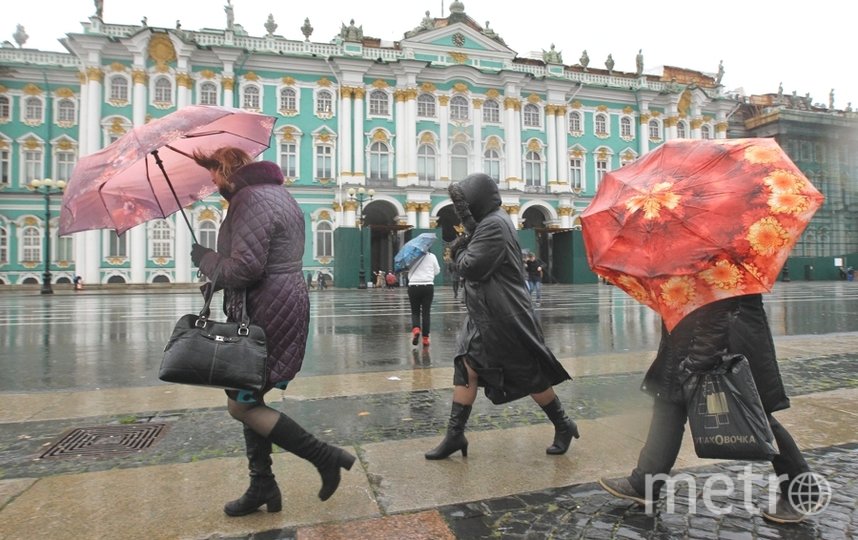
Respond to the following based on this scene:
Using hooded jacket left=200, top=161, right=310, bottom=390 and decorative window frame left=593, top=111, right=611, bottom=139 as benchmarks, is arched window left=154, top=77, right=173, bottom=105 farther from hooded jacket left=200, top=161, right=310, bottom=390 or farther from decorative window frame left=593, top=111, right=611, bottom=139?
hooded jacket left=200, top=161, right=310, bottom=390

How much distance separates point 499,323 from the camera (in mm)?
3412

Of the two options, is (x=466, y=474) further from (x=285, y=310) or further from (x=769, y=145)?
(x=769, y=145)

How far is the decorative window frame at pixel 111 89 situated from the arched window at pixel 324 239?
521 inches

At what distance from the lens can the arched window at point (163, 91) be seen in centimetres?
3228

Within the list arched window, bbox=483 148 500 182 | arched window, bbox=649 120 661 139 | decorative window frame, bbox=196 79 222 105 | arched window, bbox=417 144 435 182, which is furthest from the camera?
arched window, bbox=649 120 661 139

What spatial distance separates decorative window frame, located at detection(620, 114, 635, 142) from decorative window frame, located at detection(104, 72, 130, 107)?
3370 centimetres

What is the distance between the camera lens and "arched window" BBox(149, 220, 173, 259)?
32.1 m

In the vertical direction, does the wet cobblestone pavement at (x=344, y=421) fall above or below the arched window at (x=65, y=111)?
below

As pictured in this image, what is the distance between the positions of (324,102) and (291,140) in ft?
11.0

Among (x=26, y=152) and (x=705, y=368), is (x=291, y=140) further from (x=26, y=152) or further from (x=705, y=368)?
Result: (x=705, y=368)

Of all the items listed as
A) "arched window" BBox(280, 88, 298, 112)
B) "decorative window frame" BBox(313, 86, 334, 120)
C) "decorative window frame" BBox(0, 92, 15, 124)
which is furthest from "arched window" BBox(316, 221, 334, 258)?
"decorative window frame" BBox(0, 92, 15, 124)

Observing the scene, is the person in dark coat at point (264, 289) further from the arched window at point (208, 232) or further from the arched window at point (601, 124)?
the arched window at point (601, 124)

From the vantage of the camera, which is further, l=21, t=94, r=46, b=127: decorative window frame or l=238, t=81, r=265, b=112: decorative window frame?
l=238, t=81, r=265, b=112: decorative window frame

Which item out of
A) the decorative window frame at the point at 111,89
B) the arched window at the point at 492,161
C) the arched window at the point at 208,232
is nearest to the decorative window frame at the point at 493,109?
the arched window at the point at 492,161
